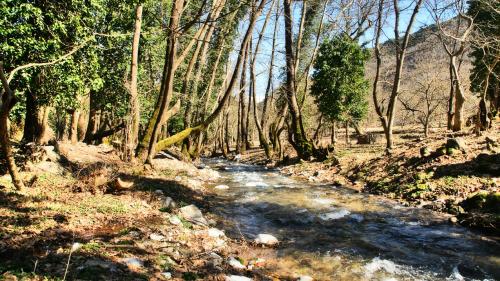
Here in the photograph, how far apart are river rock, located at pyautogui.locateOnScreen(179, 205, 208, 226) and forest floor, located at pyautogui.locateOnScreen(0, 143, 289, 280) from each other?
24 mm

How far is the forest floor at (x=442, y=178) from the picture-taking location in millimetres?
8922

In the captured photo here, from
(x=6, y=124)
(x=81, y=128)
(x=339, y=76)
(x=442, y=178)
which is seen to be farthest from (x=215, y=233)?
(x=339, y=76)

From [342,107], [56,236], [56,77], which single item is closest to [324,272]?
[56,236]

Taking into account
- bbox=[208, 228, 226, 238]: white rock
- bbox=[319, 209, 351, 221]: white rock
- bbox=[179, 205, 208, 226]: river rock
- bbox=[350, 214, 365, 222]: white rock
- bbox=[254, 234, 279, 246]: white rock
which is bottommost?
bbox=[350, 214, 365, 222]: white rock

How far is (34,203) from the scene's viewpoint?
6.80 metres

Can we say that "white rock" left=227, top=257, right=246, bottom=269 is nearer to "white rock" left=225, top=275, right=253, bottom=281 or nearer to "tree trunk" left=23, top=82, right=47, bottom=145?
"white rock" left=225, top=275, right=253, bottom=281

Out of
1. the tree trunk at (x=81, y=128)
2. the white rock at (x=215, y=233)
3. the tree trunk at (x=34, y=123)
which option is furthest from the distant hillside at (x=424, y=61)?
the tree trunk at (x=81, y=128)

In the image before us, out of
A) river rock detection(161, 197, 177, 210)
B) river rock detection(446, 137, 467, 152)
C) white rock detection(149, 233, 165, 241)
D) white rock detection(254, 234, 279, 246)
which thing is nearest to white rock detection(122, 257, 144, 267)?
white rock detection(149, 233, 165, 241)

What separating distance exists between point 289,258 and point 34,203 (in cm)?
473

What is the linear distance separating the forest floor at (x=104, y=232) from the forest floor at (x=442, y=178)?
19.4 ft

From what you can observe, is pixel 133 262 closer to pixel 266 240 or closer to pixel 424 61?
pixel 266 240

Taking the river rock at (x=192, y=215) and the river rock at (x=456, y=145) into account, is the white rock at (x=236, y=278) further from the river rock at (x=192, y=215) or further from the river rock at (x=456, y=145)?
the river rock at (x=456, y=145)

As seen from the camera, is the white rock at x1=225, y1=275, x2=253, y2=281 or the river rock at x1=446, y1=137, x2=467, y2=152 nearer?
the white rock at x1=225, y1=275, x2=253, y2=281

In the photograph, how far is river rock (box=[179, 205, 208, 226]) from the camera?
7750 mm
